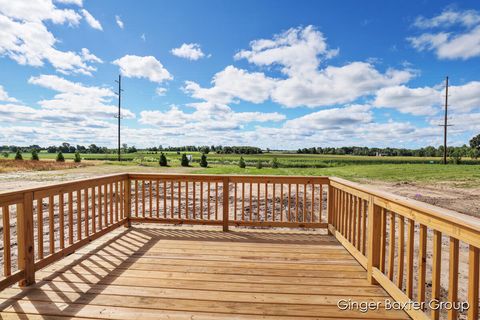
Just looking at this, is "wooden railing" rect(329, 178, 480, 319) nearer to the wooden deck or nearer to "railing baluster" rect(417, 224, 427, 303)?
"railing baluster" rect(417, 224, 427, 303)

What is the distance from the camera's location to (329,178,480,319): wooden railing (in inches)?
54.3

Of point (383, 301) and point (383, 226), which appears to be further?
point (383, 226)

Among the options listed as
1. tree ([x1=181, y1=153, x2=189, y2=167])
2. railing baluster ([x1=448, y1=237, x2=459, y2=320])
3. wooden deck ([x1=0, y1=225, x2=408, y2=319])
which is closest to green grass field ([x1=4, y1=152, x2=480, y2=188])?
tree ([x1=181, y1=153, x2=189, y2=167])

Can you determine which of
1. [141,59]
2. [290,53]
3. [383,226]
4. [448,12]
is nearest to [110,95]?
[141,59]

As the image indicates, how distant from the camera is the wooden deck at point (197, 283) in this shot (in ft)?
6.48

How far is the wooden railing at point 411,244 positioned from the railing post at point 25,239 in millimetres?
3325

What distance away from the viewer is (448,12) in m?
7.82

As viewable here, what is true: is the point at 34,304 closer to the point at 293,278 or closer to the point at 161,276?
the point at 161,276

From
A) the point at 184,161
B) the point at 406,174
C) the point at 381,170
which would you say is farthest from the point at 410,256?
the point at 184,161

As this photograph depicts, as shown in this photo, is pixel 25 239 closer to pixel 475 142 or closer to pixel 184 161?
pixel 184 161

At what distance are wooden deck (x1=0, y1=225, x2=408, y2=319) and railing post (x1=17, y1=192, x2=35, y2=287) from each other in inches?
4.5

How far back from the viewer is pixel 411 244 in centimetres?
189

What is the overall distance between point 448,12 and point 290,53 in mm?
5173

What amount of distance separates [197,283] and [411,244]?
6.25 ft
